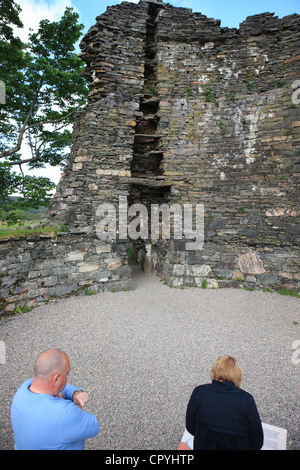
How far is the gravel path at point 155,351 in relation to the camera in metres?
2.91

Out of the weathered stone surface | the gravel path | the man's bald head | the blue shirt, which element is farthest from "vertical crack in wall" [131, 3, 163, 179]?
the blue shirt

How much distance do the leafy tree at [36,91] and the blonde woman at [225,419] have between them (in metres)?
10.7

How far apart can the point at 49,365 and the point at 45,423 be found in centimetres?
33

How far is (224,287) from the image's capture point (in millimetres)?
7316

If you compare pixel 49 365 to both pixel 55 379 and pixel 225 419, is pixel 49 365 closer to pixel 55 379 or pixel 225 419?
pixel 55 379

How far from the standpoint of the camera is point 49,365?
1.69m

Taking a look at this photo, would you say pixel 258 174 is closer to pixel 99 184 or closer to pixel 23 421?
pixel 99 184

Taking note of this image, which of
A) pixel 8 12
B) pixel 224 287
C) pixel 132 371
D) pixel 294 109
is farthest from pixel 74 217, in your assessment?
pixel 8 12

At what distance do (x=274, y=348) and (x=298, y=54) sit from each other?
798 centimetres

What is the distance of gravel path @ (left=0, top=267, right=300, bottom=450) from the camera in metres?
2.91

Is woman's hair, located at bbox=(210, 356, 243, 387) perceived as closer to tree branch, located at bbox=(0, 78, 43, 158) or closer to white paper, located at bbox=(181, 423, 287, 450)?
white paper, located at bbox=(181, 423, 287, 450)

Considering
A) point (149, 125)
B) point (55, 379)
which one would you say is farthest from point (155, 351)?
point (149, 125)

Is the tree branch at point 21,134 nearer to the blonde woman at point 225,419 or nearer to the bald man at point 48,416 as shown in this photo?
the bald man at point 48,416

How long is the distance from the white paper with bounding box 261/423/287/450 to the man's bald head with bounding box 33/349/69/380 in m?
2.28
